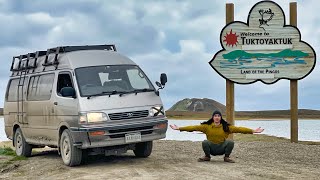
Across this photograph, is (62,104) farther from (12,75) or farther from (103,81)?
(12,75)

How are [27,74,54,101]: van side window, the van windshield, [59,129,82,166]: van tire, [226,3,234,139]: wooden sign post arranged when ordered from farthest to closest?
1. [226,3,234,139]: wooden sign post
2. [27,74,54,101]: van side window
3. the van windshield
4. [59,129,82,166]: van tire

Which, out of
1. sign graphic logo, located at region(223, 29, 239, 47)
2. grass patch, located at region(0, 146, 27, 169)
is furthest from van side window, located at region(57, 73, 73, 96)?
sign graphic logo, located at region(223, 29, 239, 47)

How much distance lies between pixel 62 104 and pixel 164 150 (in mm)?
4768

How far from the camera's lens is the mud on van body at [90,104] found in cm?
1279

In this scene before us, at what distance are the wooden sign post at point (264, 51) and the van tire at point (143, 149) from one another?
20.6 ft

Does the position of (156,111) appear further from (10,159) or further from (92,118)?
(10,159)

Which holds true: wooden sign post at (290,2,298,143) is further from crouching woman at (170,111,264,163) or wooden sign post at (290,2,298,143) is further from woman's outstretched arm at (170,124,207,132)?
woman's outstretched arm at (170,124,207,132)

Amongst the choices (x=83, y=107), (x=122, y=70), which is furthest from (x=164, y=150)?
(x=83, y=107)

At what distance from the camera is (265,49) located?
66.1ft

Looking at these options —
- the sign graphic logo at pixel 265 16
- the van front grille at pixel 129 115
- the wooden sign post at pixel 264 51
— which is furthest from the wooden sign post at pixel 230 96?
the van front grille at pixel 129 115

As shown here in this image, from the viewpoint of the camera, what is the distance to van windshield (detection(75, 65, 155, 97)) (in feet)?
44.0

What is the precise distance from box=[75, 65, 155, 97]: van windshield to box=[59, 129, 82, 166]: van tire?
120cm

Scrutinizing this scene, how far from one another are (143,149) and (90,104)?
8.44ft

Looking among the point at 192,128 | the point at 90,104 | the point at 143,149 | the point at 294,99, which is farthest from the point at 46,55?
the point at 294,99
